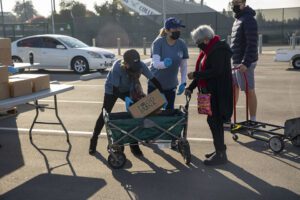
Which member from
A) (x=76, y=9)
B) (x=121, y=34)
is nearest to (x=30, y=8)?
(x=76, y=9)

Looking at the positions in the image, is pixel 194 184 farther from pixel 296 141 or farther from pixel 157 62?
pixel 296 141

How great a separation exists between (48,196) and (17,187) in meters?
0.49

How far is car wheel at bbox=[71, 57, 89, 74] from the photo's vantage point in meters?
16.1

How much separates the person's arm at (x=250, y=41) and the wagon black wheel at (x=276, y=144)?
3.90 feet

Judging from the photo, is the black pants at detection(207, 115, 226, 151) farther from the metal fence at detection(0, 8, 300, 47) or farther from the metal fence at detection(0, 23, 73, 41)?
the metal fence at detection(0, 8, 300, 47)

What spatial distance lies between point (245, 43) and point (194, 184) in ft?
8.80

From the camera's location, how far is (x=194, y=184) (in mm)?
4883

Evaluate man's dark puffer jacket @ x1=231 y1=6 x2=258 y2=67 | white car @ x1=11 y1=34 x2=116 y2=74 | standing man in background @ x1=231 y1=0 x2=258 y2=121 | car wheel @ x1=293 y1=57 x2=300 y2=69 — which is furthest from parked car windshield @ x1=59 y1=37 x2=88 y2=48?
man's dark puffer jacket @ x1=231 y1=6 x2=258 y2=67

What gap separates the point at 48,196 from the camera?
183 inches

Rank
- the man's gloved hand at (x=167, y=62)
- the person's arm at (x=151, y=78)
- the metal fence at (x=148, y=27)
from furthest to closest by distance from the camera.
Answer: the metal fence at (x=148, y=27) → the man's gloved hand at (x=167, y=62) → the person's arm at (x=151, y=78)

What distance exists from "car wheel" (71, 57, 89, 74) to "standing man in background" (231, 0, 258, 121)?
986 cm

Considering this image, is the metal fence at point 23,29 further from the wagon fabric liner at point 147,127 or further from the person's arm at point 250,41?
the wagon fabric liner at point 147,127

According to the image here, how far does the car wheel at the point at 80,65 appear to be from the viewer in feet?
52.9

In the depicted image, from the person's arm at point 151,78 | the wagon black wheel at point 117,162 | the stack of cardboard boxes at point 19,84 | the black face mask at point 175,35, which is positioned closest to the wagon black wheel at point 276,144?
the person's arm at point 151,78
